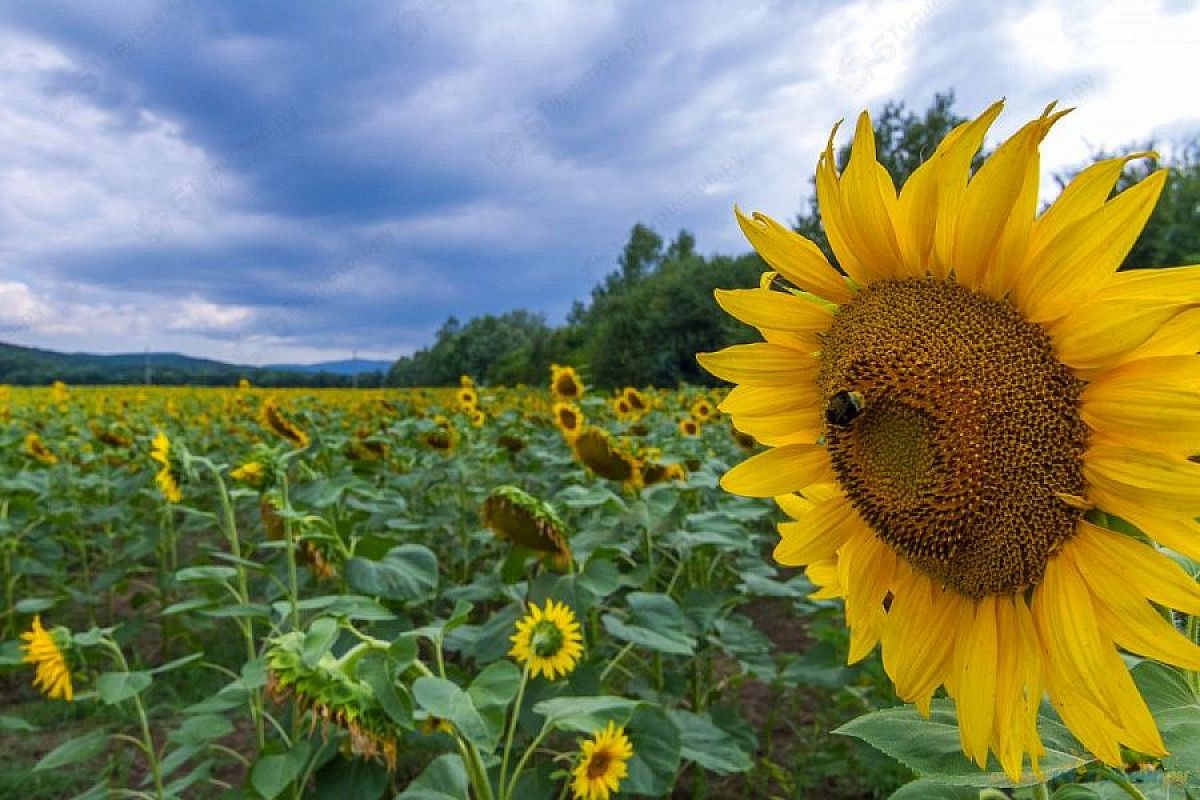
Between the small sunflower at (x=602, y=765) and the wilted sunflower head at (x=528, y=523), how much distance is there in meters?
0.49

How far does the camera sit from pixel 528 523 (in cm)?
208

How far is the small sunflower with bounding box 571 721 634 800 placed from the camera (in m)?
1.74

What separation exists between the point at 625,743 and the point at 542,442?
381 cm

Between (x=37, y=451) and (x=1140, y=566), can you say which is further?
(x=37, y=451)

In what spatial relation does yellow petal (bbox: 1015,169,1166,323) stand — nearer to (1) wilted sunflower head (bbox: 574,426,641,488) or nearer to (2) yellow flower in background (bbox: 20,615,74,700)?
(1) wilted sunflower head (bbox: 574,426,641,488)

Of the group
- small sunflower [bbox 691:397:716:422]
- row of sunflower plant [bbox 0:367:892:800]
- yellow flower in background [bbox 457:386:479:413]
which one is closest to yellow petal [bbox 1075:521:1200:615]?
row of sunflower plant [bbox 0:367:892:800]

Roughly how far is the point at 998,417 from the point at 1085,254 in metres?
0.15

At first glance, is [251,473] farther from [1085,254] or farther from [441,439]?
[441,439]

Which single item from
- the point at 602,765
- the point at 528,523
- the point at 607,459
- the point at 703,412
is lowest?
Result: the point at 602,765

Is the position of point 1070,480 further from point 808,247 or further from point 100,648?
point 100,648

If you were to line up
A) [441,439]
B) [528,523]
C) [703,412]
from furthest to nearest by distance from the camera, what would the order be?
[703,412] < [441,439] < [528,523]

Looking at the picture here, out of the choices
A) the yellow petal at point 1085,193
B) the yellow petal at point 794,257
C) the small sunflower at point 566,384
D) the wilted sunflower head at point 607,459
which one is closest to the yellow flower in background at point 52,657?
the wilted sunflower head at point 607,459

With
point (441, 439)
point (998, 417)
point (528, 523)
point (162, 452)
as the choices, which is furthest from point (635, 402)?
point (998, 417)

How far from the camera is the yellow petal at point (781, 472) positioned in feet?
2.92
